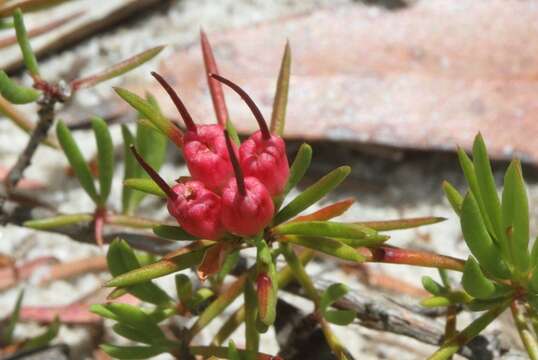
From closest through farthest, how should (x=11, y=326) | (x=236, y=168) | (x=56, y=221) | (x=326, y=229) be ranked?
1. (x=236, y=168)
2. (x=326, y=229)
3. (x=56, y=221)
4. (x=11, y=326)

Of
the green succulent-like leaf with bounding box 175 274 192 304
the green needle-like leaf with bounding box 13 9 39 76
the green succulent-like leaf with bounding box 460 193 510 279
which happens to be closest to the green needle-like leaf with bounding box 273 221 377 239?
the green succulent-like leaf with bounding box 460 193 510 279

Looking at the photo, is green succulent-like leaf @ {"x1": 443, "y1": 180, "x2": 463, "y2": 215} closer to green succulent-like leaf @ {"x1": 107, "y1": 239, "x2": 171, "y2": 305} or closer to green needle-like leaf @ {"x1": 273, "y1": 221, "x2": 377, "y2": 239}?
green needle-like leaf @ {"x1": 273, "y1": 221, "x2": 377, "y2": 239}

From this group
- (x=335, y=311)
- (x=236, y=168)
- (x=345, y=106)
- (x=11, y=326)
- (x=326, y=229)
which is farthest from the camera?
(x=345, y=106)

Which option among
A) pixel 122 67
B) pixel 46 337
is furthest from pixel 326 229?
pixel 46 337

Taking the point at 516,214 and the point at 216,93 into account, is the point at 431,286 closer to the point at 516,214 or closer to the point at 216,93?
the point at 516,214

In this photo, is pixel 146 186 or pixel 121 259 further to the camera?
pixel 121 259

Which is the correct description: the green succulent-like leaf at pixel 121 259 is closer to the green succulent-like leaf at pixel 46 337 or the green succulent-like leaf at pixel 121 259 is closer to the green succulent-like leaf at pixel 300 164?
the green succulent-like leaf at pixel 300 164
